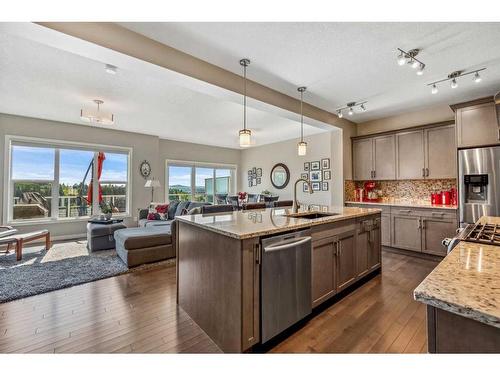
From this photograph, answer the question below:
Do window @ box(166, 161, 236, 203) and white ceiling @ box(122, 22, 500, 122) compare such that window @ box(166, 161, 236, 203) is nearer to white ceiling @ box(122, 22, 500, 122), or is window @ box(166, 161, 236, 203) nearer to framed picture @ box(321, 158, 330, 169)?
framed picture @ box(321, 158, 330, 169)

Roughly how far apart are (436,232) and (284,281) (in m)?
3.27

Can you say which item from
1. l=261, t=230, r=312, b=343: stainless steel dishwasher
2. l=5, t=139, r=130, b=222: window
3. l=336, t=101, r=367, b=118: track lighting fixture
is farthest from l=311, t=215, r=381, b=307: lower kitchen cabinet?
l=5, t=139, r=130, b=222: window

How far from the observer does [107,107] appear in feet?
14.0

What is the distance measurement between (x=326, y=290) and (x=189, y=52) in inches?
111

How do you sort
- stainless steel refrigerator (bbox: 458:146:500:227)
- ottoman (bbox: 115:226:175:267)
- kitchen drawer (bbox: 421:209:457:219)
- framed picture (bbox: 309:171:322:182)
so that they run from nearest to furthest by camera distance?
stainless steel refrigerator (bbox: 458:146:500:227) → ottoman (bbox: 115:226:175:267) → kitchen drawer (bbox: 421:209:457:219) → framed picture (bbox: 309:171:322:182)

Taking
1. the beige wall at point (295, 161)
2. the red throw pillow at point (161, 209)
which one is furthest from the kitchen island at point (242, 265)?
the red throw pillow at point (161, 209)

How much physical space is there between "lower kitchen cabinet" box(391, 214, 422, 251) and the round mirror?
335 centimetres

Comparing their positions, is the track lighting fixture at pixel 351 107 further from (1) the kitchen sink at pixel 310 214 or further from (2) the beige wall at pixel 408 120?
(1) the kitchen sink at pixel 310 214

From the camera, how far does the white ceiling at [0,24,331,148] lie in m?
2.37

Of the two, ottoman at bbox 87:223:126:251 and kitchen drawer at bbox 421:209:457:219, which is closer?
kitchen drawer at bbox 421:209:457:219

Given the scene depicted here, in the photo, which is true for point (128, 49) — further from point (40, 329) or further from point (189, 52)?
point (40, 329)

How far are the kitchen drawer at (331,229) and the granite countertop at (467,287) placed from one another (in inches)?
43.6

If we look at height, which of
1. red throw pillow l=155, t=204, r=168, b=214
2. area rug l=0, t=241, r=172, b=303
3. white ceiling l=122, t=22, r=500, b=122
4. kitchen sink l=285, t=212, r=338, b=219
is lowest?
area rug l=0, t=241, r=172, b=303

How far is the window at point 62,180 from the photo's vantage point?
491 centimetres
